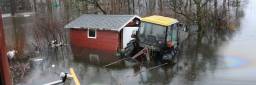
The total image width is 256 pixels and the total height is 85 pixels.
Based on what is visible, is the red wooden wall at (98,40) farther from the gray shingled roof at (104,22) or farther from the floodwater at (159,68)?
the floodwater at (159,68)

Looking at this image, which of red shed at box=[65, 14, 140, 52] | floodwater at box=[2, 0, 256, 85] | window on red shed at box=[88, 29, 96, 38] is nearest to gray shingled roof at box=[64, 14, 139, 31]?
red shed at box=[65, 14, 140, 52]

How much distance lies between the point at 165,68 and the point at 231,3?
22.9 m

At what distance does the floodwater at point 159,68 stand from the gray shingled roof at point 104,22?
4.57 feet

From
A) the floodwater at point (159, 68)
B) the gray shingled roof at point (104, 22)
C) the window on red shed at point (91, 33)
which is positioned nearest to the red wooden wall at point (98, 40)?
the window on red shed at point (91, 33)

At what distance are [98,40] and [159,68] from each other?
5.24 metres

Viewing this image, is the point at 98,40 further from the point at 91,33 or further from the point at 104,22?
the point at 104,22

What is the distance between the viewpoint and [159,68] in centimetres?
1661

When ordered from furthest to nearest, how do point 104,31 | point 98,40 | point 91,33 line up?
1. point 91,33
2. point 98,40
3. point 104,31

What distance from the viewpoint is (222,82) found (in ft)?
46.7

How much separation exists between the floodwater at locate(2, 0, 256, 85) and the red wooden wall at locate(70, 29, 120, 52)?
1.61 feet

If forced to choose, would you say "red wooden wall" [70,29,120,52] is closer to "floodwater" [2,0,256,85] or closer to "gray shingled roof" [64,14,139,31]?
"gray shingled roof" [64,14,139,31]

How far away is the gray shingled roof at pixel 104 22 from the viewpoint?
20.0 meters

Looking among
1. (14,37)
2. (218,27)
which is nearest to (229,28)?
(218,27)

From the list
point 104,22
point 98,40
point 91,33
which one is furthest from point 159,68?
point 91,33
